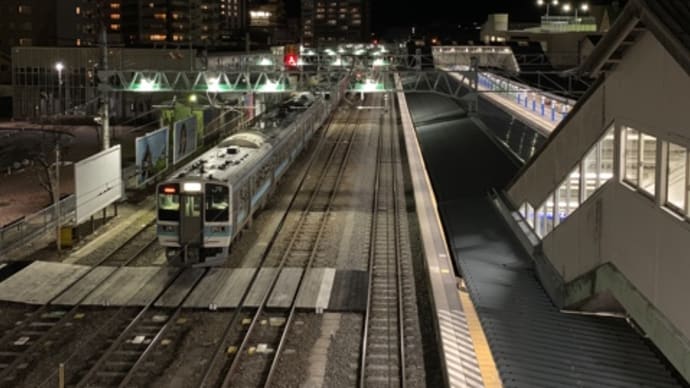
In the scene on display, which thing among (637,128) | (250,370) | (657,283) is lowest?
(250,370)

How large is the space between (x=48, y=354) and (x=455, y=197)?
12.1 meters

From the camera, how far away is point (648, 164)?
876 cm

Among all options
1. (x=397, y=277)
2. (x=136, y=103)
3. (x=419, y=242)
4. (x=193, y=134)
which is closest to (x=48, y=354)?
(x=397, y=277)

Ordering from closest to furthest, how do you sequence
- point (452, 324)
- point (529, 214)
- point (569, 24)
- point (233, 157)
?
point (452, 324) → point (529, 214) → point (233, 157) → point (569, 24)

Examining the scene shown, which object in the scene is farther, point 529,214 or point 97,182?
point 97,182

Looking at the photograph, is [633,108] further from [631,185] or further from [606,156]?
[606,156]

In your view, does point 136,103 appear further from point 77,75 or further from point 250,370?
point 250,370

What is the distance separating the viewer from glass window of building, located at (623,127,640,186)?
30.0 ft

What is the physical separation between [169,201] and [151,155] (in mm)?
8715

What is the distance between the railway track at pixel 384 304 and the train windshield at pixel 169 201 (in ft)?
13.9

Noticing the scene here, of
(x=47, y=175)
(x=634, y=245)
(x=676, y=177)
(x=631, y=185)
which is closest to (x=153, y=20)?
(x=47, y=175)

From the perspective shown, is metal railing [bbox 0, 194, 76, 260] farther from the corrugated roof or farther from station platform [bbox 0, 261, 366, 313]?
the corrugated roof

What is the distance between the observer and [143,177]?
79.7ft

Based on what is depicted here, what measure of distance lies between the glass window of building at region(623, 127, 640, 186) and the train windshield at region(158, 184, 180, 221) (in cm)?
974
